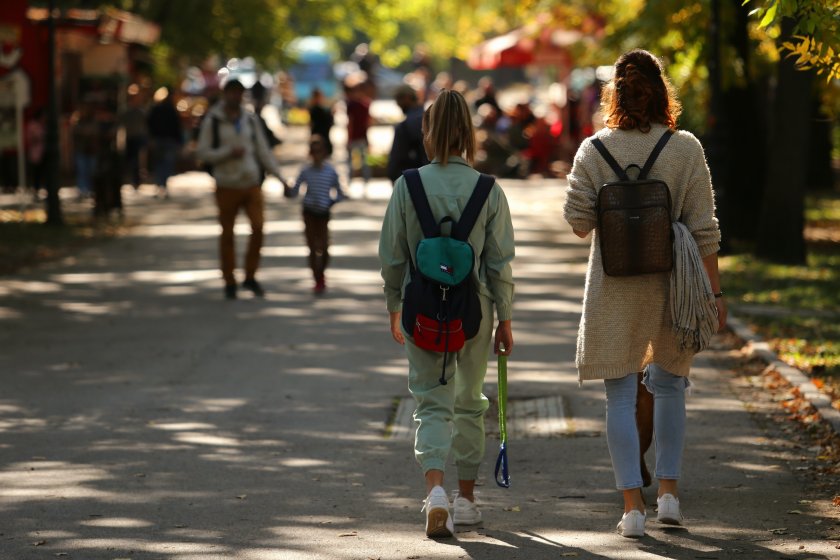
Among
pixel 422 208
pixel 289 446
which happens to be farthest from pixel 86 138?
pixel 422 208

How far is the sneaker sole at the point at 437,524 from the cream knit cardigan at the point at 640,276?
0.79 metres

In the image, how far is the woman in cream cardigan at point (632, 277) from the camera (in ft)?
20.4

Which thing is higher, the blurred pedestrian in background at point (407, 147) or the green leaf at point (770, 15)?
the green leaf at point (770, 15)

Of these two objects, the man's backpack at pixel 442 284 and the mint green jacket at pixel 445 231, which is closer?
the man's backpack at pixel 442 284

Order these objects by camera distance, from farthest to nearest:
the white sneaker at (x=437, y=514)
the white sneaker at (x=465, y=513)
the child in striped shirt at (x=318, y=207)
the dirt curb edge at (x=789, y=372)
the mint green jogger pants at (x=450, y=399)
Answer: the child in striped shirt at (x=318, y=207) < the dirt curb edge at (x=789, y=372) < the white sneaker at (x=465, y=513) < the mint green jogger pants at (x=450, y=399) < the white sneaker at (x=437, y=514)

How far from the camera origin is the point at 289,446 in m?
8.28

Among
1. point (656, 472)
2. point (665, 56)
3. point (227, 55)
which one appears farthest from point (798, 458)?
point (227, 55)

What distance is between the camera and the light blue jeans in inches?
246

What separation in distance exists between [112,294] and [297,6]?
31.2 m

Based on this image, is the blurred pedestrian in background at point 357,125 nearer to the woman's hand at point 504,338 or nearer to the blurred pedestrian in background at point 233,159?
the blurred pedestrian in background at point 233,159

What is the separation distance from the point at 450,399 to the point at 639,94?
1445 millimetres

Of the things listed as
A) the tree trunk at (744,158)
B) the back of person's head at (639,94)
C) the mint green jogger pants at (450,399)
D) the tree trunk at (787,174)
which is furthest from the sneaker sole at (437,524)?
the tree trunk at (744,158)

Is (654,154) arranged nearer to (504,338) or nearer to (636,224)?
(636,224)

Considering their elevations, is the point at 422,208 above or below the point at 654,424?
above
